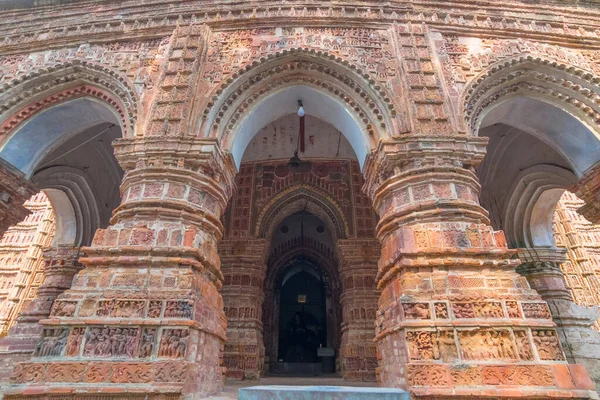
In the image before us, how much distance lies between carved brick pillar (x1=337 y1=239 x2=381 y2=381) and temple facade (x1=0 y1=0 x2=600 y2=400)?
1.9 inches

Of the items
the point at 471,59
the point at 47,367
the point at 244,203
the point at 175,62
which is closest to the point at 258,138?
the point at 244,203

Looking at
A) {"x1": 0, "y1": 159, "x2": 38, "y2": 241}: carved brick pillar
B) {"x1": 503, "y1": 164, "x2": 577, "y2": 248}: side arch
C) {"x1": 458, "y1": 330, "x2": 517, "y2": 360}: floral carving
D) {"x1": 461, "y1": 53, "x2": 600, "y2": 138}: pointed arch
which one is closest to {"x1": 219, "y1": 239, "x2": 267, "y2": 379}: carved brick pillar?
{"x1": 0, "y1": 159, "x2": 38, "y2": 241}: carved brick pillar

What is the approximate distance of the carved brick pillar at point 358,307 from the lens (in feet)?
24.0

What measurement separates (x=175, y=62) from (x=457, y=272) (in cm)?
557

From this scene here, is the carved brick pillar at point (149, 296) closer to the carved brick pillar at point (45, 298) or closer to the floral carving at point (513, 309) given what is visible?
the floral carving at point (513, 309)

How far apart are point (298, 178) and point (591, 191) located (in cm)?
622

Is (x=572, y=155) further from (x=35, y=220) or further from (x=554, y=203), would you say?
(x=35, y=220)

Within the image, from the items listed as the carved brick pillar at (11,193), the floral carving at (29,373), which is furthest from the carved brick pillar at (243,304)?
the floral carving at (29,373)

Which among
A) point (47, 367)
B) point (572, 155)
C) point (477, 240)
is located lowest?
point (47, 367)

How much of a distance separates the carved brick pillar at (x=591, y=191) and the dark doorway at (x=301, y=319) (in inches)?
328

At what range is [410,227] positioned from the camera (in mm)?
4363

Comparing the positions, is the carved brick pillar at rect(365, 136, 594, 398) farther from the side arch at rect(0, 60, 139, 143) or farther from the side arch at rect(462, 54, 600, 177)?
the side arch at rect(0, 60, 139, 143)

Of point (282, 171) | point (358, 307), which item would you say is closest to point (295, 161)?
point (282, 171)

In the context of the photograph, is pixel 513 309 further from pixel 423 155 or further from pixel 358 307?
pixel 358 307
